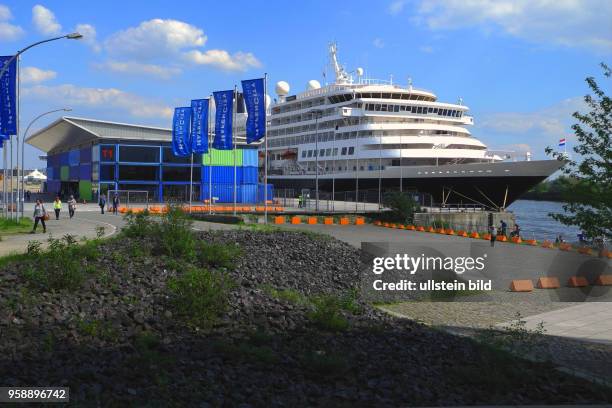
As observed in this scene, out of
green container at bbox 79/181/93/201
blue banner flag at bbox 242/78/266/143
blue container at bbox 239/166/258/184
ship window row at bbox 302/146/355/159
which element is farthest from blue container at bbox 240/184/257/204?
blue banner flag at bbox 242/78/266/143

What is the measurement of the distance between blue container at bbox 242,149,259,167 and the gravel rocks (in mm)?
43438

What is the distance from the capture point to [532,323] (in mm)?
13289

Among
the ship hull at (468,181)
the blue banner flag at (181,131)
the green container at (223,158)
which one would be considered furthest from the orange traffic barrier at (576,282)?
the green container at (223,158)

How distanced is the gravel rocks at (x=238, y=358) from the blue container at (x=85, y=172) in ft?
163

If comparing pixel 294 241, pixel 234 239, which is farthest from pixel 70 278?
pixel 294 241

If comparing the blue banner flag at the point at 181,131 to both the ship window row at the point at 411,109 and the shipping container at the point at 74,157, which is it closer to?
the shipping container at the point at 74,157

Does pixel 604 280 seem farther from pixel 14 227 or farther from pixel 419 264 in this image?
pixel 14 227

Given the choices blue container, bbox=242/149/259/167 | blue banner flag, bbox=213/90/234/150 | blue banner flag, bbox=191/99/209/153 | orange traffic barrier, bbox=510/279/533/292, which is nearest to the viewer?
orange traffic barrier, bbox=510/279/533/292

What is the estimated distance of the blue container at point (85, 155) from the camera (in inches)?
2308

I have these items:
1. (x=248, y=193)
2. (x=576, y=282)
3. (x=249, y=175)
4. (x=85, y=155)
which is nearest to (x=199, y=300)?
(x=576, y=282)

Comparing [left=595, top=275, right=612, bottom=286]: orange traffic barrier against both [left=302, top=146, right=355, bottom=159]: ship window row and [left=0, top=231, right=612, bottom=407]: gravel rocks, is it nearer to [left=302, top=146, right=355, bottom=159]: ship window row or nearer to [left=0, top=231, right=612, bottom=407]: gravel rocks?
[left=0, top=231, right=612, bottom=407]: gravel rocks

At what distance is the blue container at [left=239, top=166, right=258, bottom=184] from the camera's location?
54.9m

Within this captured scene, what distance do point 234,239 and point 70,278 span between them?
378 inches

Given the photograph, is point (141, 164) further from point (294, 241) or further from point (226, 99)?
point (294, 241)
